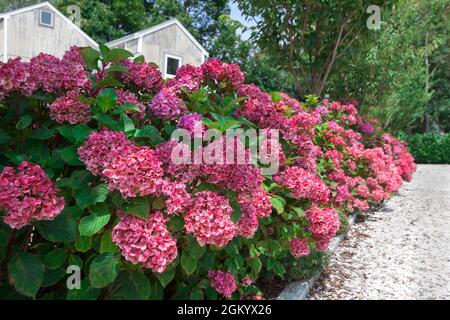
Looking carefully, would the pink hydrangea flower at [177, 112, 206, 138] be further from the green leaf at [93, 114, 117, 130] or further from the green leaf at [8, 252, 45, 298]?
the green leaf at [8, 252, 45, 298]

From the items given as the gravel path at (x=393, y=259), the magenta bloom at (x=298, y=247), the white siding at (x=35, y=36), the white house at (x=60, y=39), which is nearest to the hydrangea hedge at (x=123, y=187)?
the magenta bloom at (x=298, y=247)

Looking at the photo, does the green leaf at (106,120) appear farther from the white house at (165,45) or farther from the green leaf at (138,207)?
the white house at (165,45)

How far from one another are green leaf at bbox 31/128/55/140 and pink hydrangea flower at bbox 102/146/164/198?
42 centimetres

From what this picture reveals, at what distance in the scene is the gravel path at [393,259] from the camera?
3.38 meters

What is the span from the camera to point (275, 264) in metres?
2.85

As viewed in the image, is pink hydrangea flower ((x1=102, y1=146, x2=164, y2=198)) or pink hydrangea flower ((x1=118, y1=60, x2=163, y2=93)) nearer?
pink hydrangea flower ((x1=102, y1=146, x2=164, y2=198))

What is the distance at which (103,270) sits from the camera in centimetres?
168

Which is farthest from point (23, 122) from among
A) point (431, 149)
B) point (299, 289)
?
point (431, 149)

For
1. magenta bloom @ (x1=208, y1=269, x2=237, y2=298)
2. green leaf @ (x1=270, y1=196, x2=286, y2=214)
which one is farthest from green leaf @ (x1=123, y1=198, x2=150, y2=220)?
green leaf @ (x1=270, y1=196, x2=286, y2=214)

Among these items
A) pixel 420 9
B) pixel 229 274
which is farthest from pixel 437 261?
pixel 420 9

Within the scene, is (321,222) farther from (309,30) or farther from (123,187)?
(309,30)

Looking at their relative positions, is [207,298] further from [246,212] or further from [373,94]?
[373,94]

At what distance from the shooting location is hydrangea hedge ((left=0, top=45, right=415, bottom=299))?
5.28 feet

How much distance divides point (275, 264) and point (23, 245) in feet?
5.23
